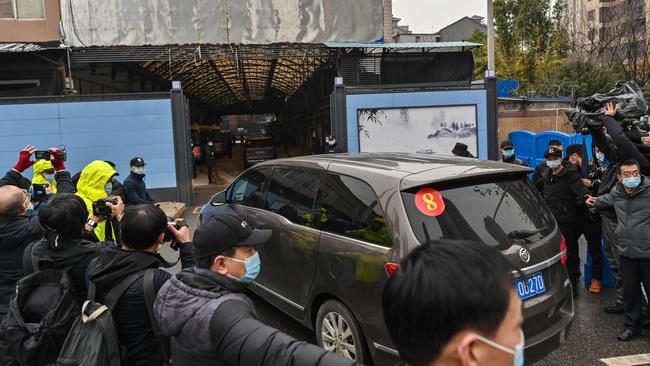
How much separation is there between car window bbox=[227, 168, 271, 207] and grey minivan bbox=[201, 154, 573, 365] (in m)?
0.99

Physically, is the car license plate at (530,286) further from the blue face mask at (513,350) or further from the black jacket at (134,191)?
the black jacket at (134,191)

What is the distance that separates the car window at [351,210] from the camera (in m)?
3.53

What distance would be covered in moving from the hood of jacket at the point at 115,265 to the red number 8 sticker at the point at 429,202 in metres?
1.81

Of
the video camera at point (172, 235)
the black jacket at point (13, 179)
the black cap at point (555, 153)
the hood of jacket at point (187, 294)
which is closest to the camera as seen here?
the hood of jacket at point (187, 294)

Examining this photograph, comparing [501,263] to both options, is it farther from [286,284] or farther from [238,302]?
[286,284]

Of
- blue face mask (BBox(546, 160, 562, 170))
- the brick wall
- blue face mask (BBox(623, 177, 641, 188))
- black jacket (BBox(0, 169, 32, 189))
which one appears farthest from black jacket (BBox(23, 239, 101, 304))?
the brick wall

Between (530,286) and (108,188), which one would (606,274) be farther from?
(108,188)

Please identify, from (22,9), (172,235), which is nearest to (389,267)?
(172,235)

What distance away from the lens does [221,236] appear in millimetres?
1932

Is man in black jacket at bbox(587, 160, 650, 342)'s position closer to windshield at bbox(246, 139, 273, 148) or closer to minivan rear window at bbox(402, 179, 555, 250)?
minivan rear window at bbox(402, 179, 555, 250)

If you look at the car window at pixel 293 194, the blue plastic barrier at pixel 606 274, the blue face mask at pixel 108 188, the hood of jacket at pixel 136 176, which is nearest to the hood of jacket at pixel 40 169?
the blue face mask at pixel 108 188

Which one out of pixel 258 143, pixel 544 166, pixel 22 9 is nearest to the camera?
pixel 544 166

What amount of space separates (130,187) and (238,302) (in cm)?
534

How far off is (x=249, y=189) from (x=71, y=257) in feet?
10.1
